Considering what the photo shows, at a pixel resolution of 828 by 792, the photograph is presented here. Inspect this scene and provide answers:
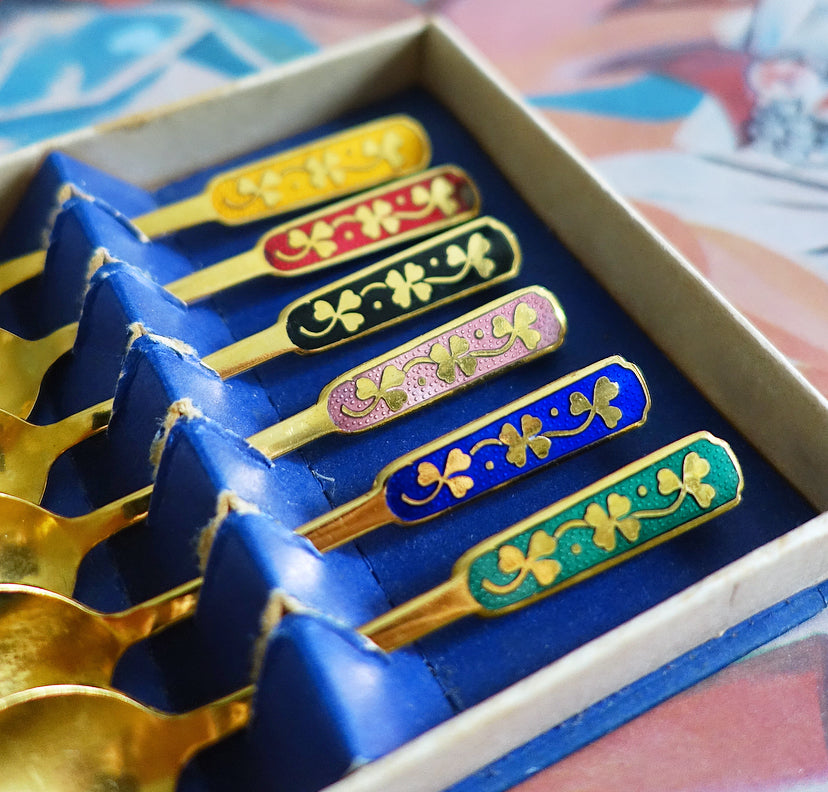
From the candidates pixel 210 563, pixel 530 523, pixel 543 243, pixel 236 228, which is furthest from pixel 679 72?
pixel 210 563

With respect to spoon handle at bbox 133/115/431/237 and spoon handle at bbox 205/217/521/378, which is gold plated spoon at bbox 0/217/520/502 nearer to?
spoon handle at bbox 205/217/521/378

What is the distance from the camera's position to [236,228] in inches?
29.0

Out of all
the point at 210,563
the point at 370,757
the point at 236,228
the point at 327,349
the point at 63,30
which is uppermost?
the point at 63,30

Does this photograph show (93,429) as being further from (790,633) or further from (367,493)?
(790,633)

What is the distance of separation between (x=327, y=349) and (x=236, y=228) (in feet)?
0.53

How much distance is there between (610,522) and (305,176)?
0.38 m

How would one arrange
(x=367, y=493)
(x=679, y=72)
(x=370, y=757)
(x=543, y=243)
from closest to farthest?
(x=370, y=757), (x=367, y=493), (x=543, y=243), (x=679, y=72)

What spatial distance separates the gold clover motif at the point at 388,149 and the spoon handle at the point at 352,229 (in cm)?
4

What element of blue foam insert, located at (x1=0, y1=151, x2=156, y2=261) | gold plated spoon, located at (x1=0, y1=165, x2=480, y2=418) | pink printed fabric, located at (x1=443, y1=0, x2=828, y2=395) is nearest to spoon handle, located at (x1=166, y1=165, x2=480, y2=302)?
gold plated spoon, located at (x1=0, y1=165, x2=480, y2=418)

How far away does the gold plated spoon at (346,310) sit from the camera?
0.61 metres

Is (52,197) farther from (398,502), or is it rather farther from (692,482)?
(692,482)

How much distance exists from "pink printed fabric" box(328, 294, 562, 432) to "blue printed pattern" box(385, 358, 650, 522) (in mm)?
48

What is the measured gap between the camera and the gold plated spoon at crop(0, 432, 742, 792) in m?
0.50

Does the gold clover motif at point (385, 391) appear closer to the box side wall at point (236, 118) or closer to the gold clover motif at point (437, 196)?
the gold clover motif at point (437, 196)
